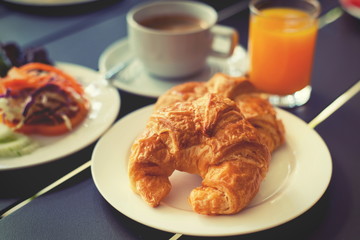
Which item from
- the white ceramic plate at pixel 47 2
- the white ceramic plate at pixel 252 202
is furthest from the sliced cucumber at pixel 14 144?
the white ceramic plate at pixel 47 2

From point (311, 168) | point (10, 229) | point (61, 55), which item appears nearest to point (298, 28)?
point (311, 168)

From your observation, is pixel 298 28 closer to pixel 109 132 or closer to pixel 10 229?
pixel 109 132

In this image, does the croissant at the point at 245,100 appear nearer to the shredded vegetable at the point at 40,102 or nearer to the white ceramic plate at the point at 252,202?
the white ceramic plate at the point at 252,202

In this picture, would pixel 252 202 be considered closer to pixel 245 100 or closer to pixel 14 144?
pixel 245 100

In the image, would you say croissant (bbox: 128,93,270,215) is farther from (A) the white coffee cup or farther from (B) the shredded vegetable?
(A) the white coffee cup

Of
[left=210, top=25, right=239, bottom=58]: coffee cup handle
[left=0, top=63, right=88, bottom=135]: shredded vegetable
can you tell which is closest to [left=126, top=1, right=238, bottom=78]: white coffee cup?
[left=210, top=25, right=239, bottom=58]: coffee cup handle

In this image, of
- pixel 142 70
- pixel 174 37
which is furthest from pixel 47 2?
pixel 174 37
